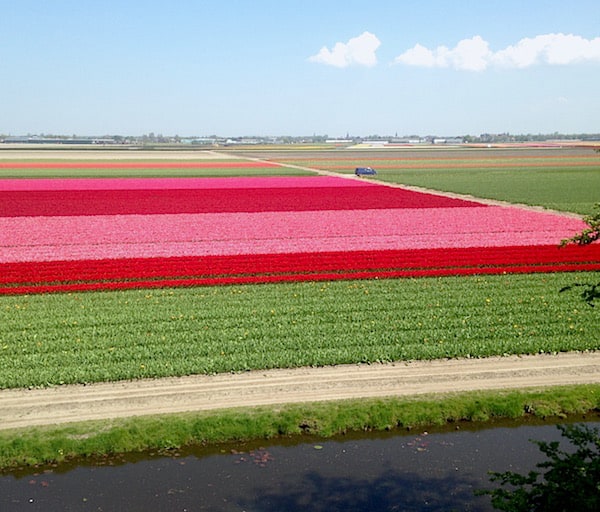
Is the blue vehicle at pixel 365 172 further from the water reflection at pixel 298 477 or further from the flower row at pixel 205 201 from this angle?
the water reflection at pixel 298 477

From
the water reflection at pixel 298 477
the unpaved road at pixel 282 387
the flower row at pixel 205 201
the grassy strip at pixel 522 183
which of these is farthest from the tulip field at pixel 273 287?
the grassy strip at pixel 522 183

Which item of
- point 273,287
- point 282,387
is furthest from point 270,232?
point 282,387

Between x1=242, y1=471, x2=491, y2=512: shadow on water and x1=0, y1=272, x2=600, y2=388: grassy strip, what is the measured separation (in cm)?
504

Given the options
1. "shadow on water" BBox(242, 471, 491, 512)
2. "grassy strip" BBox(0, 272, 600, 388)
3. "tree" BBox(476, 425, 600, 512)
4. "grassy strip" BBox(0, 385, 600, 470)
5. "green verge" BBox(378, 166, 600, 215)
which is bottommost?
"shadow on water" BBox(242, 471, 491, 512)

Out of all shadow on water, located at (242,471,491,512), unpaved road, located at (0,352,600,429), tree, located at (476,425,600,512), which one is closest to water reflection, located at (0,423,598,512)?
shadow on water, located at (242,471,491,512)

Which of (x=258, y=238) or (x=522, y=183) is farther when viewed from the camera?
(x=522, y=183)

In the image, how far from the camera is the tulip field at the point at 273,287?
1764 centimetres

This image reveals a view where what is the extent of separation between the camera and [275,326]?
19.7 meters

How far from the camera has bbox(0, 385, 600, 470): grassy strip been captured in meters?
12.8

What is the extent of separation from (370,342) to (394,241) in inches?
659

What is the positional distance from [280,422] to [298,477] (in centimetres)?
176

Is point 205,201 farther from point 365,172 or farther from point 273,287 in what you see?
point 365,172

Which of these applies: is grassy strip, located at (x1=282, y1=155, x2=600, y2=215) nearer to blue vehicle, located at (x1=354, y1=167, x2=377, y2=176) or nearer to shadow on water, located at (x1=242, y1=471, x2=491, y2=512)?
blue vehicle, located at (x1=354, y1=167, x2=377, y2=176)

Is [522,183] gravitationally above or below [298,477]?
above
